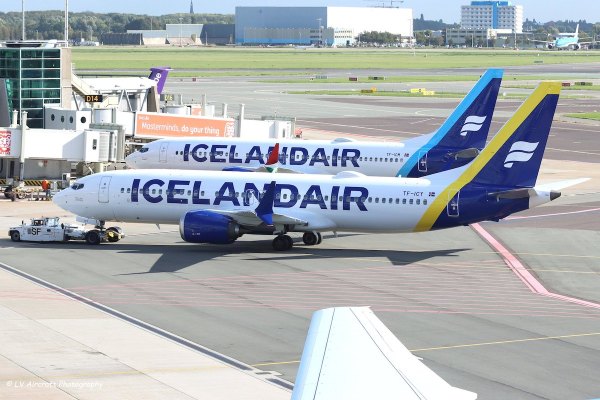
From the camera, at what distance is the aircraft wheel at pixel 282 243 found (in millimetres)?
54938

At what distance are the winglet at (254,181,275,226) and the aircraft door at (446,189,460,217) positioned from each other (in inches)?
323

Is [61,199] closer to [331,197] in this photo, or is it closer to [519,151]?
[331,197]

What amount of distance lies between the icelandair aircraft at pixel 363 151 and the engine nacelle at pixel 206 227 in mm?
15682

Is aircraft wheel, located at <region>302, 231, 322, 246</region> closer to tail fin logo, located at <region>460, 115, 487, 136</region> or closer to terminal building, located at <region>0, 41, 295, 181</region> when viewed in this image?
tail fin logo, located at <region>460, 115, 487, 136</region>

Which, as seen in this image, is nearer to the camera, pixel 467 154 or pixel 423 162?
pixel 467 154

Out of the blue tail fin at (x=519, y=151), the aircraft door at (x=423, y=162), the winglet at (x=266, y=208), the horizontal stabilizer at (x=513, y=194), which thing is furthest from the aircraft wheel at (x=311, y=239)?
the aircraft door at (x=423, y=162)

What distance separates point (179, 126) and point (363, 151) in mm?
20423

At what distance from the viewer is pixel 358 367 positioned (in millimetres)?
17266

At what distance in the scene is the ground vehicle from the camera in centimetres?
5638

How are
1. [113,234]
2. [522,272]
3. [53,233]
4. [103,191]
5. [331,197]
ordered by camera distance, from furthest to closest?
1. [113,234]
2. [53,233]
3. [103,191]
4. [331,197]
5. [522,272]

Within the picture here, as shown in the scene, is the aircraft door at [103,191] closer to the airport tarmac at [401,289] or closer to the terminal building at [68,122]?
the airport tarmac at [401,289]

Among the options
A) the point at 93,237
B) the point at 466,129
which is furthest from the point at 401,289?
the point at 466,129

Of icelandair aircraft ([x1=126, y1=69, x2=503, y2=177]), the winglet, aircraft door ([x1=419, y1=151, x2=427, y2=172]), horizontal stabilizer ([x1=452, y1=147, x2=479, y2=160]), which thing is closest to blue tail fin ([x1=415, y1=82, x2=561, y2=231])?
the winglet

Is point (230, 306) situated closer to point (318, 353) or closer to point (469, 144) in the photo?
point (318, 353)
